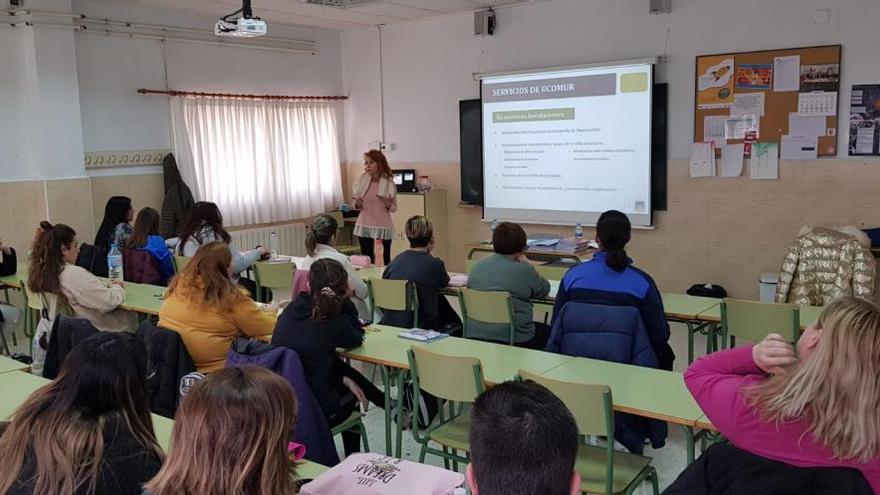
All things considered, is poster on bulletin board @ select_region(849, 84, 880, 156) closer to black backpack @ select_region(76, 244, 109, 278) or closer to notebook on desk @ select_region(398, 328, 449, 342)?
notebook on desk @ select_region(398, 328, 449, 342)

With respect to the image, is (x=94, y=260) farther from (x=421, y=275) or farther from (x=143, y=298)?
(x=421, y=275)

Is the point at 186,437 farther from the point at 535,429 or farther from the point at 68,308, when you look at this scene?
the point at 68,308

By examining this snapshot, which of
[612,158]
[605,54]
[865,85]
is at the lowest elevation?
[612,158]

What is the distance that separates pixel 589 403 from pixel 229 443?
1.49 metres

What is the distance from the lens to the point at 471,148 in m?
8.53

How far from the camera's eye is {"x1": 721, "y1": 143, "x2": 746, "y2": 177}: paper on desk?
21.8 ft

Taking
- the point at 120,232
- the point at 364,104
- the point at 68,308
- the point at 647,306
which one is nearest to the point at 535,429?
the point at 647,306

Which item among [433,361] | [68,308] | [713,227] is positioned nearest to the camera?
[433,361]

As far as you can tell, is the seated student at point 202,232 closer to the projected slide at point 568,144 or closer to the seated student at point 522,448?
the projected slide at point 568,144

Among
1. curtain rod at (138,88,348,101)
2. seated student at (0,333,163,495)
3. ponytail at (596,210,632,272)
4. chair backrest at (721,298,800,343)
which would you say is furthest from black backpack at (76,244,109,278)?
chair backrest at (721,298,800,343)

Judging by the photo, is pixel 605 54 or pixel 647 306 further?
pixel 605 54

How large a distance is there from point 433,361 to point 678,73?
4875mm

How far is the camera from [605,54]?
7383mm

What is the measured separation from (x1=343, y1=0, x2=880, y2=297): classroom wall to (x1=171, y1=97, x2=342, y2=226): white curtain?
3.20ft
